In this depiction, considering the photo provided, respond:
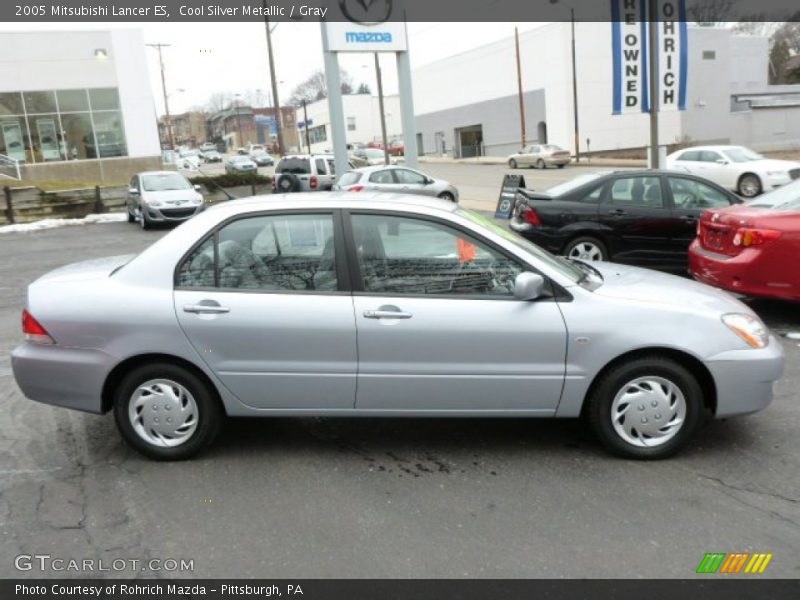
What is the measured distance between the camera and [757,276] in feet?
20.8

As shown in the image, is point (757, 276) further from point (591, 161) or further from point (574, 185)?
point (591, 161)

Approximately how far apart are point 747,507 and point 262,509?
7.99 feet

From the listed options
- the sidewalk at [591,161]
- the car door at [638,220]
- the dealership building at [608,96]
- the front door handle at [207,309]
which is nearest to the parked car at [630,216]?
the car door at [638,220]

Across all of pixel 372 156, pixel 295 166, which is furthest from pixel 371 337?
pixel 372 156

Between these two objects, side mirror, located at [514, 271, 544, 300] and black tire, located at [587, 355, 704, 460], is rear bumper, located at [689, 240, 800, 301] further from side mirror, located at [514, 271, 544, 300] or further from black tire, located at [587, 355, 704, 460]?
side mirror, located at [514, 271, 544, 300]

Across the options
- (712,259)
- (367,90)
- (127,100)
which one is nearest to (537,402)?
(712,259)

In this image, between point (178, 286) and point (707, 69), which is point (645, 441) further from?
point (707, 69)

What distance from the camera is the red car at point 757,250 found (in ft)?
20.5

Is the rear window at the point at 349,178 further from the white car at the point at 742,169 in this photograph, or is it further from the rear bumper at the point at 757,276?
the rear bumper at the point at 757,276

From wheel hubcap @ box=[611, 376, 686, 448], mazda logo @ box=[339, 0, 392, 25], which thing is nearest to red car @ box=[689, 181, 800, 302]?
wheel hubcap @ box=[611, 376, 686, 448]

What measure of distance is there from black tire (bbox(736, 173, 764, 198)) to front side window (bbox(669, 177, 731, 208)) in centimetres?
1310

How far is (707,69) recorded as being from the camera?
46531 mm

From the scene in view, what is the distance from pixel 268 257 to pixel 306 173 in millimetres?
20552

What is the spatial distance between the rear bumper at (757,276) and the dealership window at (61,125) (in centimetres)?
2928
